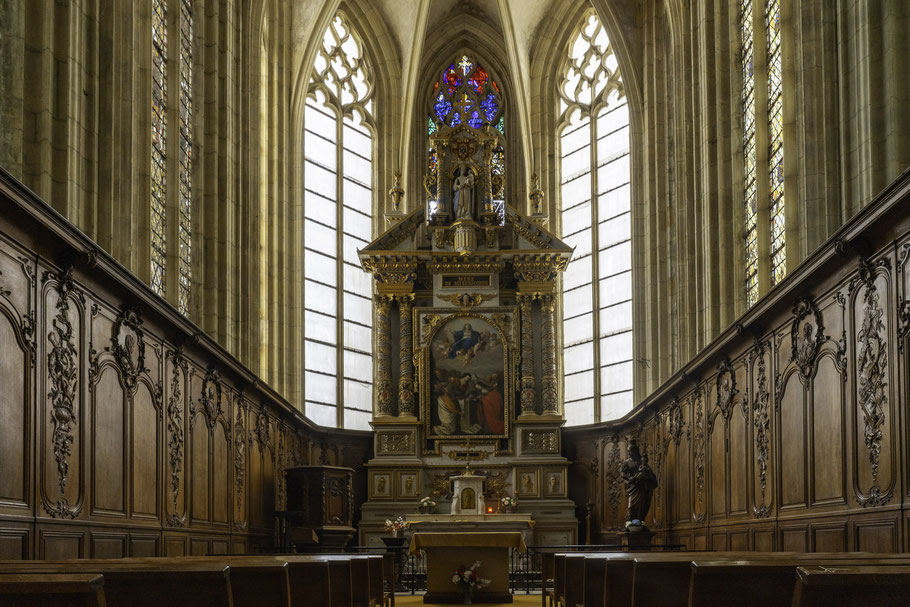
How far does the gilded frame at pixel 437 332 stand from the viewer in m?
22.9

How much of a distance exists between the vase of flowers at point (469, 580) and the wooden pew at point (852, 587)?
35.4 feet

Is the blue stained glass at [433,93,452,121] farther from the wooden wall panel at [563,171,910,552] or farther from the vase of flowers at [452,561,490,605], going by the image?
the vase of flowers at [452,561,490,605]

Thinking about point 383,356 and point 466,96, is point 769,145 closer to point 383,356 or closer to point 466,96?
point 383,356

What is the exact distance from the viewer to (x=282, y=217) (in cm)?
2352

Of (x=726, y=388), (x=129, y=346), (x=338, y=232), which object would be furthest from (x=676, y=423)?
(x=338, y=232)

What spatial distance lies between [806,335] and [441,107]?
1882 centimetres

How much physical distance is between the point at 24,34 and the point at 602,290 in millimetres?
16385

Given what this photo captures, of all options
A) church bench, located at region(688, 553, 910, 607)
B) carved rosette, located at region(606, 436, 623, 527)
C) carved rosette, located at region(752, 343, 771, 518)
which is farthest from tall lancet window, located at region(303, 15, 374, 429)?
church bench, located at region(688, 553, 910, 607)

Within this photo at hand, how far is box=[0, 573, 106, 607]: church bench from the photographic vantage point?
10.3 feet

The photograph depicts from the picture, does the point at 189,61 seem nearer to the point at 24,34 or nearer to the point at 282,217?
the point at 282,217

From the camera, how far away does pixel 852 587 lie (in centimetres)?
341

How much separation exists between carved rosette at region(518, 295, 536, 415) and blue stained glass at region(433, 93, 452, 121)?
6.99 m

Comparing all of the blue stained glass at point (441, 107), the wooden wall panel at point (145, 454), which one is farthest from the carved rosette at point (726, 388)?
the blue stained glass at point (441, 107)

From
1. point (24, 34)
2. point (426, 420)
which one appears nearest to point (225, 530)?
point (24, 34)
